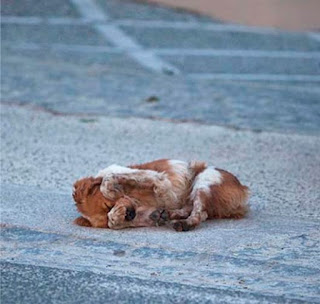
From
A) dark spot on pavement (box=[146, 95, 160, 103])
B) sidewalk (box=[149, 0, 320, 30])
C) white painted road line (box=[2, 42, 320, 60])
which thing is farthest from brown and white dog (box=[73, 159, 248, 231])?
sidewalk (box=[149, 0, 320, 30])

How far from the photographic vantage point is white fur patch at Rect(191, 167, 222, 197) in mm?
6055

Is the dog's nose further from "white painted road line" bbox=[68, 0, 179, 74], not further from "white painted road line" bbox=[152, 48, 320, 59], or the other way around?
"white painted road line" bbox=[152, 48, 320, 59]

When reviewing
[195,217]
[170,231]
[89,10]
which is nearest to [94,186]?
[170,231]

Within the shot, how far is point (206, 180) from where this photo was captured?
6105 millimetres

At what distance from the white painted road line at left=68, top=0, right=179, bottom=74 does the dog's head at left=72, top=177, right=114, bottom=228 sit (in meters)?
7.15

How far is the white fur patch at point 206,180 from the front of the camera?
605 centimetres

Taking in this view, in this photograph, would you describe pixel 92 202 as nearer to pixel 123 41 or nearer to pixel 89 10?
pixel 123 41

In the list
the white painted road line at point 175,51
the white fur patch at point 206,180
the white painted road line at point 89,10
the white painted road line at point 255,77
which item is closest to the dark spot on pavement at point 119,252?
the white fur patch at point 206,180

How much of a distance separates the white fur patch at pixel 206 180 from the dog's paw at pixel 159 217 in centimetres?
24

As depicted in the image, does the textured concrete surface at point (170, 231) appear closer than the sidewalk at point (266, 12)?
Yes

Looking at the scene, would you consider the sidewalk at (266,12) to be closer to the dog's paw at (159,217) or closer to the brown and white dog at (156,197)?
the brown and white dog at (156,197)

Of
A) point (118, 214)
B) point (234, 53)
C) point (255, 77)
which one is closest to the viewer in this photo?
point (118, 214)

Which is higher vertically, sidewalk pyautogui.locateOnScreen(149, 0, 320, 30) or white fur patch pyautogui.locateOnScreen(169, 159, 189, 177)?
white fur patch pyautogui.locateOnScreen(169, 159, 189, 177)

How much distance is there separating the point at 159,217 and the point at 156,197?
5.6 inches
